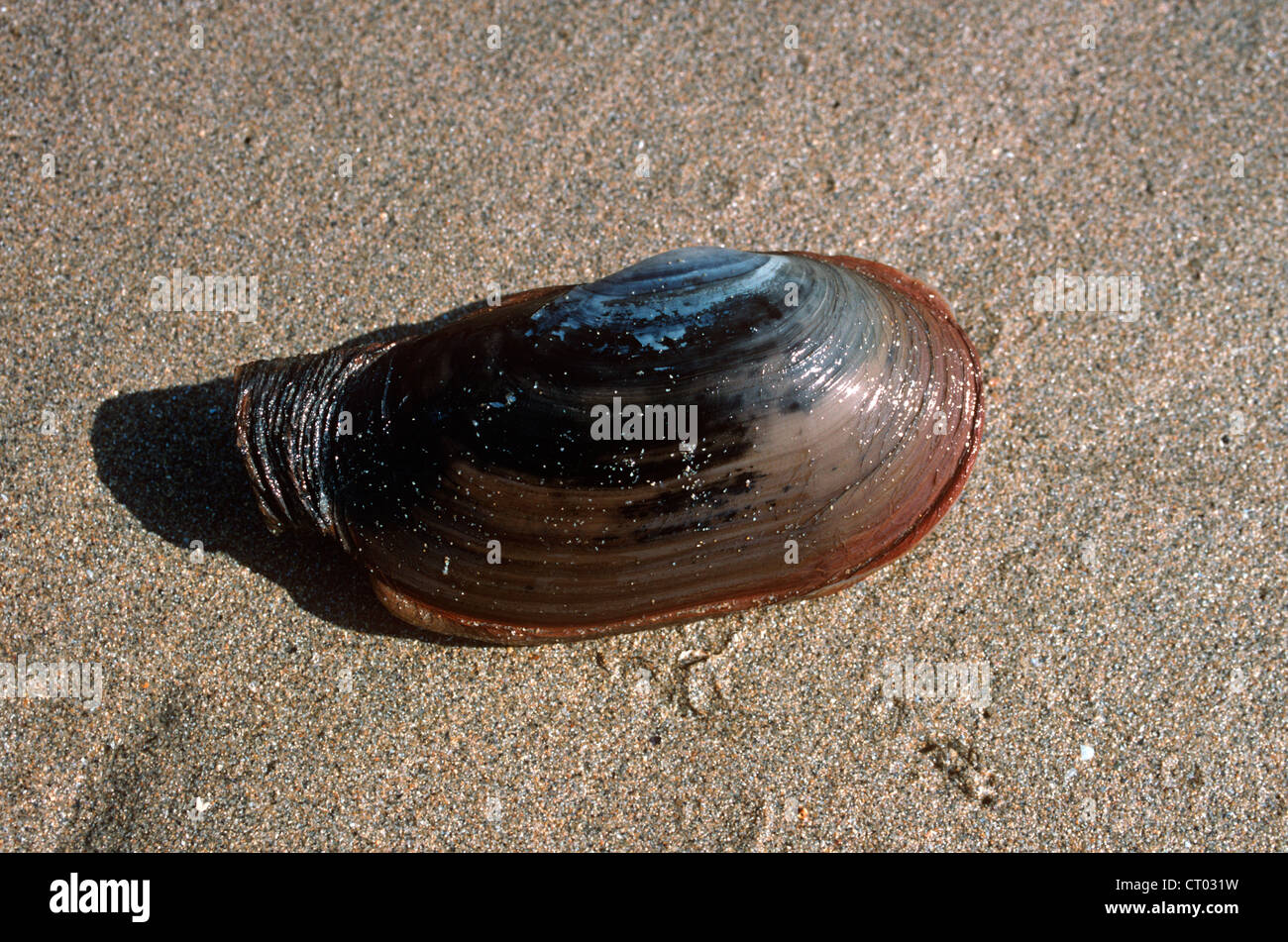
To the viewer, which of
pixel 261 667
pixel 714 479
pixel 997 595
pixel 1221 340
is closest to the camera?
pixel 714 479

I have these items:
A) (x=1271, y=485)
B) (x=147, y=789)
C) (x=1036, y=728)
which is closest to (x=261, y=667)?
(x=147, y=789)

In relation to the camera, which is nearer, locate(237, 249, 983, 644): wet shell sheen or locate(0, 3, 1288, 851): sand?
locate(237, 249, 983, 644): wet shell sheen

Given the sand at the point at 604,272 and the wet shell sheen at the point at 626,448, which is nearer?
the wet shell sheen at the point at 626,448

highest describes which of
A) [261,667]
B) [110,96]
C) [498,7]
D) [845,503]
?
[498,7]

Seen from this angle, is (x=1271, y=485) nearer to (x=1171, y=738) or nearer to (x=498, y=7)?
(x=1171, y=738)
